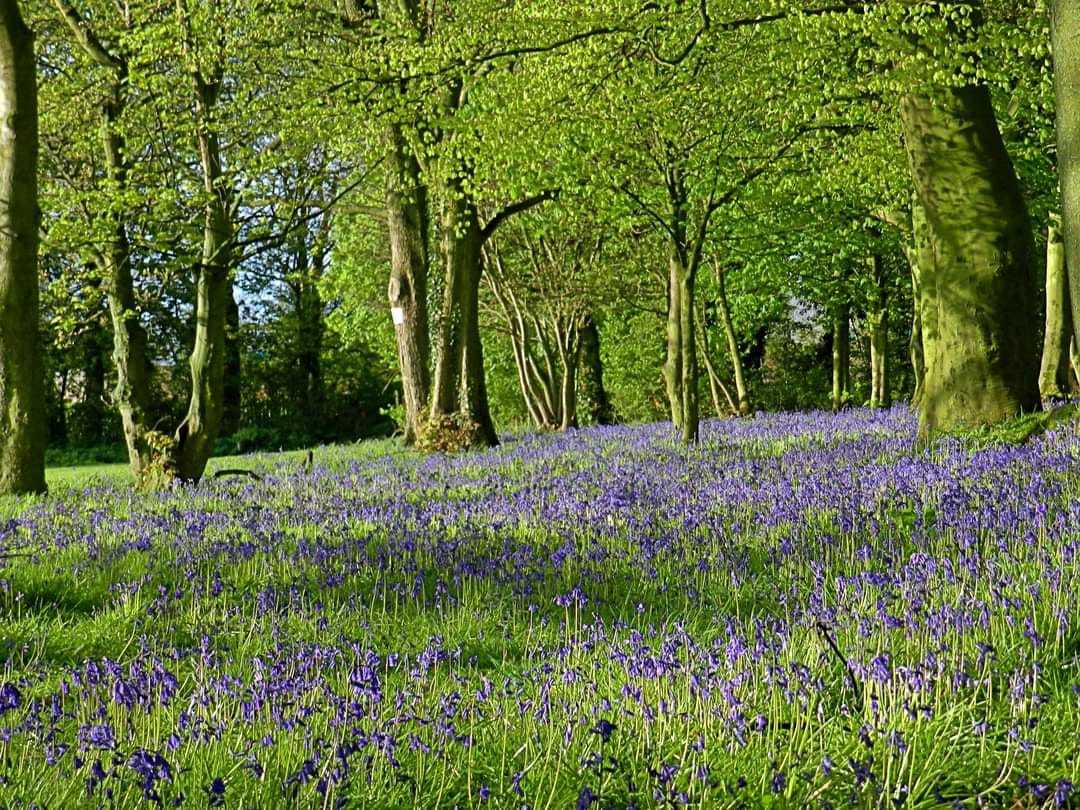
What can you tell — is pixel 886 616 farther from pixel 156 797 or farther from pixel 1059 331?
pixel 1059 331

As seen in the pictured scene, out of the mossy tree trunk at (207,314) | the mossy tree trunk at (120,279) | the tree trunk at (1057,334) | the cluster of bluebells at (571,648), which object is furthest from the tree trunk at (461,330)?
the tree trunk at (1057,334)

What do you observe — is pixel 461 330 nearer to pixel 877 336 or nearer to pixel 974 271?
pixel 974 271

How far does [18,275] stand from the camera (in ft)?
36.9

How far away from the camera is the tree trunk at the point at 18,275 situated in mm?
11156

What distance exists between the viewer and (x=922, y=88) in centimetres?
1085

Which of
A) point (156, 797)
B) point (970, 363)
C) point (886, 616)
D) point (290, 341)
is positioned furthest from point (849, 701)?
point (290, 341)

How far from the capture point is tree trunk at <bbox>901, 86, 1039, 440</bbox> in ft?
35.7

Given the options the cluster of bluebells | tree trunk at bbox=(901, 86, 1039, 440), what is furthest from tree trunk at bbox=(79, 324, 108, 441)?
tree trunk at bbox=(901, 86, 1039, 440)

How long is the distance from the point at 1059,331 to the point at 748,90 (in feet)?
28.5

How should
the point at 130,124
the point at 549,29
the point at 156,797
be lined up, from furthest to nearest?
1. the point at 130,124
2. the point at 549,29
3. the point at 156,797

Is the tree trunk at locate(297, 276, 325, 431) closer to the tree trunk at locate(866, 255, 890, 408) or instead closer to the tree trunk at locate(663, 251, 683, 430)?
the tree trunk at locate(866, 255, 890, 408)

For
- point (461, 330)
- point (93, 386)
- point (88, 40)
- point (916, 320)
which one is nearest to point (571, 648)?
point (88, 40)

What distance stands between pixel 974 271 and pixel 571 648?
8.77 m

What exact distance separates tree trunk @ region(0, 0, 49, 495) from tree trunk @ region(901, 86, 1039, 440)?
1026cm
